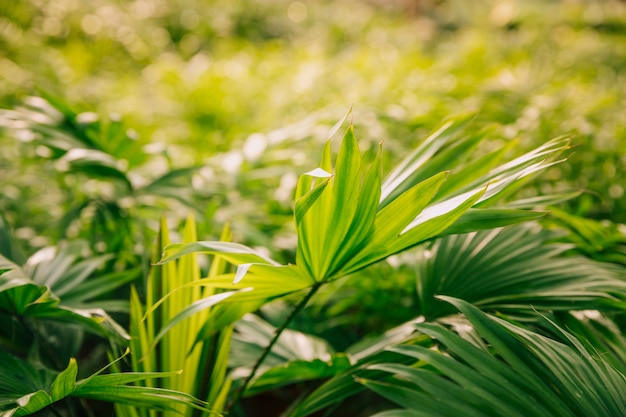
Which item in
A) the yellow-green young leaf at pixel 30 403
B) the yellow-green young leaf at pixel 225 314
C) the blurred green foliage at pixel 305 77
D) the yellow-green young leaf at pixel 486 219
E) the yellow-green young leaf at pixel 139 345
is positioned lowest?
the yellow-green young leaf at pixel 30 403

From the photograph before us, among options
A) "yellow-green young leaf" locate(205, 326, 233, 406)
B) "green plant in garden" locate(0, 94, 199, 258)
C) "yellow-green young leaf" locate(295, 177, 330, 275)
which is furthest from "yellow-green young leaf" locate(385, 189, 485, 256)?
"green plant in garden" locate(0, 94, 199, 258)

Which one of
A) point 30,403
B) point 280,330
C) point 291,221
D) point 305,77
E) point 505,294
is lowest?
point 30,403

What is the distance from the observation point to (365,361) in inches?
33.2

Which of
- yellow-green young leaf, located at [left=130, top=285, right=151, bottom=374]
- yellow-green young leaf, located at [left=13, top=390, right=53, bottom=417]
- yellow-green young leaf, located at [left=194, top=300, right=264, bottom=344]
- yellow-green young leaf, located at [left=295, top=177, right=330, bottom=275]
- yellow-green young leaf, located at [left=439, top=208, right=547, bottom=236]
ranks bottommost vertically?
yellow-green young leaf, located at [left=13, top=390, right=53, bottom=417]

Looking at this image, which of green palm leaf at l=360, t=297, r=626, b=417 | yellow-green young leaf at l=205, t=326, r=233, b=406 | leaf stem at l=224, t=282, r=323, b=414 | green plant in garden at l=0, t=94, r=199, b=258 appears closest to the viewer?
green palm leaf at l=360, t=297, r=626, b=417

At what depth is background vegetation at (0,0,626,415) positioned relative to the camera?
831 mm

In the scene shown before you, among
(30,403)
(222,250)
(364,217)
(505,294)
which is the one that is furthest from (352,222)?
(30,403)

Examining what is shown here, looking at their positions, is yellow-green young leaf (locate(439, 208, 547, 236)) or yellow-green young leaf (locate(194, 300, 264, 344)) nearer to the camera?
yellow-green young leaf (locate(439, 208, 547, 236))

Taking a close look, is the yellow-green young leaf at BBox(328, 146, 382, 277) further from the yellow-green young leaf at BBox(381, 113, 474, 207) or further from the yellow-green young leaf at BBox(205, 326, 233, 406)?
the yellow-green young leaf at BBox(205, 326, 233, 406)

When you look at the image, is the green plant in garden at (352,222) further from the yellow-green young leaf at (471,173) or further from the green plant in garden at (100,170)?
the green plant in garden at (100,170)

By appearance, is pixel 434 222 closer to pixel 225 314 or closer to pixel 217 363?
pixel 225 314

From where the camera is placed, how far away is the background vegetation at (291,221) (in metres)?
0.83

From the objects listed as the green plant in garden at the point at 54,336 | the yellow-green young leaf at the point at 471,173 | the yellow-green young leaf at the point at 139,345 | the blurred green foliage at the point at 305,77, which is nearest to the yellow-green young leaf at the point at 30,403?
the green plant in garden at the point at 54,336

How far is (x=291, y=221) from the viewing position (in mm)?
1510
